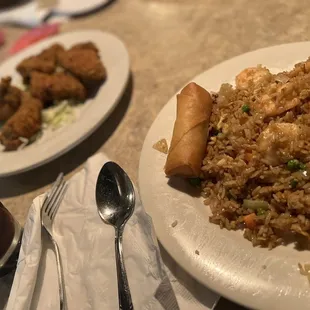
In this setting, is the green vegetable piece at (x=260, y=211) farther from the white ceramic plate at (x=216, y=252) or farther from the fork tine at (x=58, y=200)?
the fork tine at (x=58, y=200)

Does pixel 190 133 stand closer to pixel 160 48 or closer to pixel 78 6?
pixel 160 48

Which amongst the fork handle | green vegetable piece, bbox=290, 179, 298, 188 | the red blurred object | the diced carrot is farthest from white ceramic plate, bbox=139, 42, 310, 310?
the red blurred object

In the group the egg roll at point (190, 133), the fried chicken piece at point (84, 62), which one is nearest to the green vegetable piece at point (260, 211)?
the egg roll at point (190, 133)

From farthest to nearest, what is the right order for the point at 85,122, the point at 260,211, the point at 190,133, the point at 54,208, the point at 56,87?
the point at 56,87, the point at 85,122, the point at 54,208, the point at 190,133, the point at 260,211

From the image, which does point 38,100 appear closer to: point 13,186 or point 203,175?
point 13,186

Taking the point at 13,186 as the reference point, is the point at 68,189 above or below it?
above

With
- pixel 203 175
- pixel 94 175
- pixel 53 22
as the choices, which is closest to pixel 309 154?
pixel 203 175

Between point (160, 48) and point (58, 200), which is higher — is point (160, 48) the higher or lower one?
the higher one

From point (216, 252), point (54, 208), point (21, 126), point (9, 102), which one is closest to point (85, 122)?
point (21, 126)
